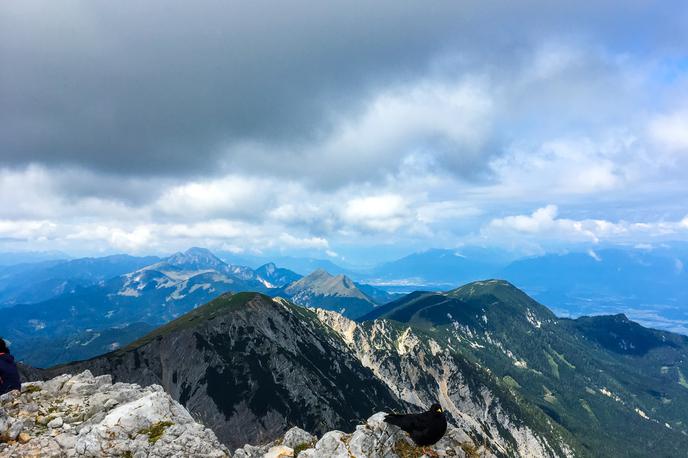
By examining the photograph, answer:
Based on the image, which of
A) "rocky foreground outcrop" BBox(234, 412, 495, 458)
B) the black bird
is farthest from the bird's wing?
"rocky foreground outcrop" BBox(234, 412, 495, 458)

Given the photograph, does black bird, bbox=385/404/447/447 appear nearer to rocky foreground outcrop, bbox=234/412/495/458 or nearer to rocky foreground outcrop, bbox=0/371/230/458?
rocky foreground outcrop, bbox=234/412/495/458

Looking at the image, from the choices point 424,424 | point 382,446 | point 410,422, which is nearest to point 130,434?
point 382,446

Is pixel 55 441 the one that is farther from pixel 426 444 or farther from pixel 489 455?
pixel 489 455

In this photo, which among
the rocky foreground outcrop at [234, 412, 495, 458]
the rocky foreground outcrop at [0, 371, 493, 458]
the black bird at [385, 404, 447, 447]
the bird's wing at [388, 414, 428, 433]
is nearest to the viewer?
the rocky foreground outcrop at [0, 371, 493, 458]

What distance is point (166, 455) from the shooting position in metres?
22.8

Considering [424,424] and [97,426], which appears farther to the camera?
[97,426]

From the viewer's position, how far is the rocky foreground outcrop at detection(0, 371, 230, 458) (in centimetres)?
2155

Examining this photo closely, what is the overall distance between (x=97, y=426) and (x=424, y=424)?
20.1m

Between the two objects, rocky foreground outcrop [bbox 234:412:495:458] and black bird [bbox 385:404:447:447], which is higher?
black bird [bbox 385:404:447:447]

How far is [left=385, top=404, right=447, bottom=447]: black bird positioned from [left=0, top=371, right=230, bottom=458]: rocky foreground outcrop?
11.7 m

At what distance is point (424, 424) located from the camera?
22703mm

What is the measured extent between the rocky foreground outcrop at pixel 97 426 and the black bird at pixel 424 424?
11.7 metres

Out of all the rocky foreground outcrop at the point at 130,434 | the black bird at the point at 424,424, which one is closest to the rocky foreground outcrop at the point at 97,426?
the rocky foreground outcrop at the point at 130,434

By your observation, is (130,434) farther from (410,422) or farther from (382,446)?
(410,422)
